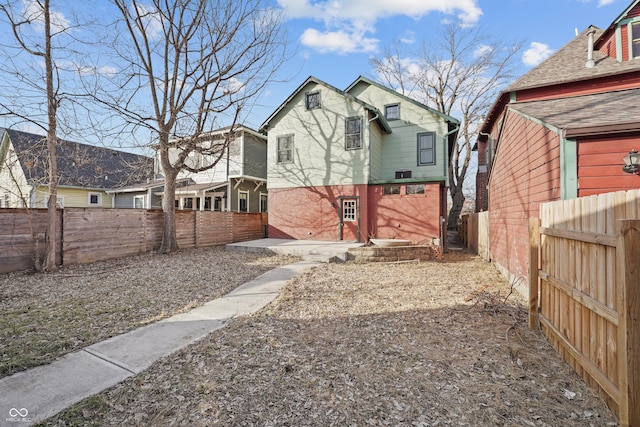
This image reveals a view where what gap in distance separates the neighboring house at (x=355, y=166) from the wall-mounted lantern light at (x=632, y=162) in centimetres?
742

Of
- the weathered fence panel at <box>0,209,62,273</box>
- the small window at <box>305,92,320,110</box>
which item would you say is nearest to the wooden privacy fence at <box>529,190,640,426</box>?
the weathered fence panel at <box>0,209,62,273</box>

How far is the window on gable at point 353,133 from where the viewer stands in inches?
519

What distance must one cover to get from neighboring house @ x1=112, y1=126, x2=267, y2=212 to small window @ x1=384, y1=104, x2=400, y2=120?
285 inches

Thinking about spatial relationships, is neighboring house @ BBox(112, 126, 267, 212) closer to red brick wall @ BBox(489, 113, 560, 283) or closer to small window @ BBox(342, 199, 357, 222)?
small window @ BBox(342, 199, 357, 222)

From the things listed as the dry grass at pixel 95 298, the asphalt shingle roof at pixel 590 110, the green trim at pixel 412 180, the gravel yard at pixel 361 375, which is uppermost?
the asphalt shingle roof at pixel 590 110

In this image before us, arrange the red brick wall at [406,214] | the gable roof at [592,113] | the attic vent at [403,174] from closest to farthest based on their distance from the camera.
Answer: the gable roof at [592,113], the red brick wall at [406,214], the attic vent at [403,174]

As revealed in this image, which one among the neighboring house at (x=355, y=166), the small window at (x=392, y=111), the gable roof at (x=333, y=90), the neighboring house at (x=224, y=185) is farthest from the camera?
the neighboring house at (x=224, y=185)

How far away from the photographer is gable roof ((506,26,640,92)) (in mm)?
9515

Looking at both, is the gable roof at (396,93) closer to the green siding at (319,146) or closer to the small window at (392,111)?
the small window at (392,111)

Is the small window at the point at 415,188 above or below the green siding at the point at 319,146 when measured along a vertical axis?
below

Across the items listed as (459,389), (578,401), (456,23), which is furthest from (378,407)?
(456,23)

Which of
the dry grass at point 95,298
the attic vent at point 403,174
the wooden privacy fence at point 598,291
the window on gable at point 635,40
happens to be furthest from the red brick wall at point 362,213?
the wooden privacy fence at point 598,291

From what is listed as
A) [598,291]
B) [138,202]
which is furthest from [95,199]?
[598,291]

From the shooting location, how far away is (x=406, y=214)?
40.8ft
